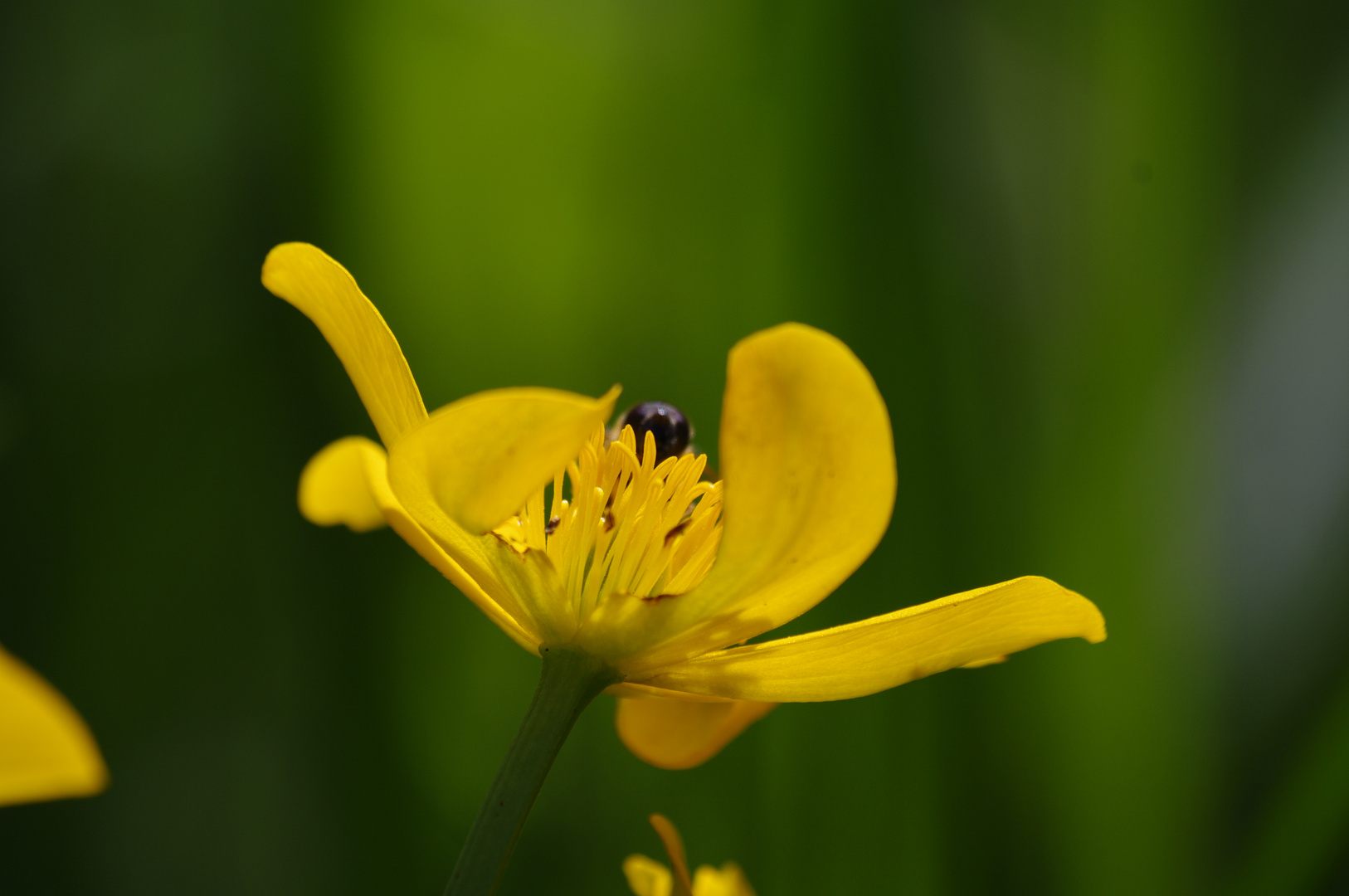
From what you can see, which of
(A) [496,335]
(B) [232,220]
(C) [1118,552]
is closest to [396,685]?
(A) [496,335]

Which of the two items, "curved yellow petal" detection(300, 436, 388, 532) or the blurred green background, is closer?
"curved yellow petal" detection(300, 436, 388, 532)

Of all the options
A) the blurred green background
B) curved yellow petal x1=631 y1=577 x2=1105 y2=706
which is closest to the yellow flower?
curved yellow petal x1=631 y1=577 x2=1105 y2=706

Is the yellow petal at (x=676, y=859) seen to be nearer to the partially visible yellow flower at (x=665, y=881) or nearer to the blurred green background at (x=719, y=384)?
the partially visible yellow flower at (x=665, y=881)

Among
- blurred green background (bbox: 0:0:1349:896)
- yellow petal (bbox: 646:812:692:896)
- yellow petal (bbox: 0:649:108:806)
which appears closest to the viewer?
yellow petal (bbox: 0:649:108:806)

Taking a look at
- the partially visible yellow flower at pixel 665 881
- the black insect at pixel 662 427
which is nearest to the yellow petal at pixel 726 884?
the partially visible yellow flower at pixel 665 881

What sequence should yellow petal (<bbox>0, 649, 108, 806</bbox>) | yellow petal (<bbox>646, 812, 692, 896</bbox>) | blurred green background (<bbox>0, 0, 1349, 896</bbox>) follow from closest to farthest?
yellow petal (<bbox>0, 649, 108, 806</bbox>)
yellow petal (<bbox>646, 812, 692, 896</bbox>)
blurred green background (<bbox>0, 0, 1349, 896</bbox>)

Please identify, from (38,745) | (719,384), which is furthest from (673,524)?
(719,384)

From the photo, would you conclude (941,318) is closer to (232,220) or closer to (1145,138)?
(1145,138)

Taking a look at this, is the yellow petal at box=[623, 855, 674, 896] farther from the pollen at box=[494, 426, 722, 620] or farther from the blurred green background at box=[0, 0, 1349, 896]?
the blurred green background at box=[0, 0, 1349, 896]
